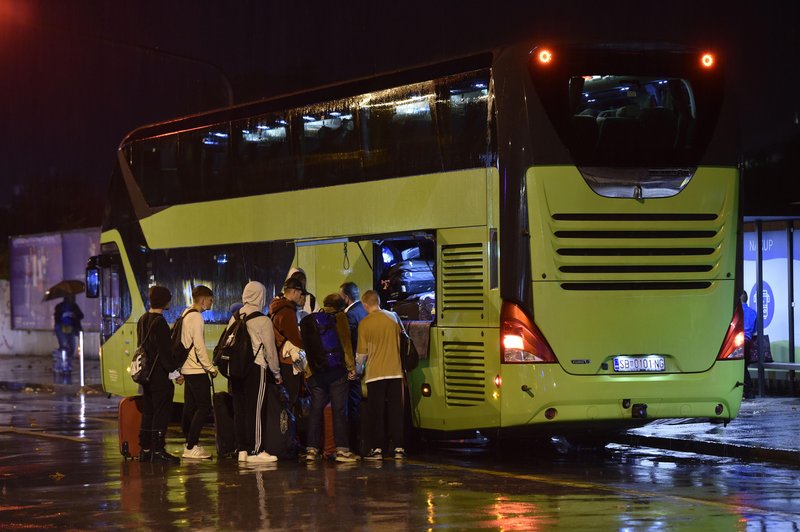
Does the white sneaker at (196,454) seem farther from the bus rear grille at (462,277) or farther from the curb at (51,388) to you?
the curb at (51,388)

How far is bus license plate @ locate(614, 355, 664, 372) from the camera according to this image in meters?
13.1

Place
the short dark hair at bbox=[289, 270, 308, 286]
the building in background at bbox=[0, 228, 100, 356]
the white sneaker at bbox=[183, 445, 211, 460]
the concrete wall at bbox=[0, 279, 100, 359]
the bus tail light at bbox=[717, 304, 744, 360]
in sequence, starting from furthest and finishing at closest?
the concrete wall at bbox=[0, 279, 100, 359] < the building in background at bbox=[0, 228, 100, 356] < the short dark hair at bbox=[289, 270, 308, 286] < the white sneaker at bbox=[183, 445, 211, 460] < the bus tail light at bbox=[717, 304, 744, 360]

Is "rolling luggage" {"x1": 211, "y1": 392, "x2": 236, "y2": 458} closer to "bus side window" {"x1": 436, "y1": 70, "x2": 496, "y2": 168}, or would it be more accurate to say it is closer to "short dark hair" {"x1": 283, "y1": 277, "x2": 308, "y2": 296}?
"short dark hair" {"x1": 283, "y1": 277, "x2": 308, "y2": 296}

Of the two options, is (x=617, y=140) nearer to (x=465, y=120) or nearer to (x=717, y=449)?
(x=465, y=120)

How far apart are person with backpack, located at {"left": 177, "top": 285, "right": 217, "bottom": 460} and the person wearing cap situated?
2.40ft

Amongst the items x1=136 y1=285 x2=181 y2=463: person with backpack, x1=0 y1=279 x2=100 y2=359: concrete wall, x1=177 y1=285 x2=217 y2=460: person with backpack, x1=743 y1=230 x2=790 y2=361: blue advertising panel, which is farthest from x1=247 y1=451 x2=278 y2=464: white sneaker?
x1=0 y1=279 x2=100 y2=359: concrete wall

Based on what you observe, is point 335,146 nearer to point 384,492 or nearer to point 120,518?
point 384,492

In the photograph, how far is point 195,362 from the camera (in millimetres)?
14055

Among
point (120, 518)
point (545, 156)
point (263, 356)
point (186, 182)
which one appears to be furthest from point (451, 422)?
point (186, 182)

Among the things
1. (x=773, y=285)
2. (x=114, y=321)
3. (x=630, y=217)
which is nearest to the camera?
(x=630, y=217)

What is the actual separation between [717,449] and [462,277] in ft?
11.0

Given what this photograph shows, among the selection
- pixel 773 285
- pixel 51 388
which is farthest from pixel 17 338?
pixel 773 285

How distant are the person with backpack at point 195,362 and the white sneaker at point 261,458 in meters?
0.69

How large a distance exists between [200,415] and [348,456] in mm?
1633
